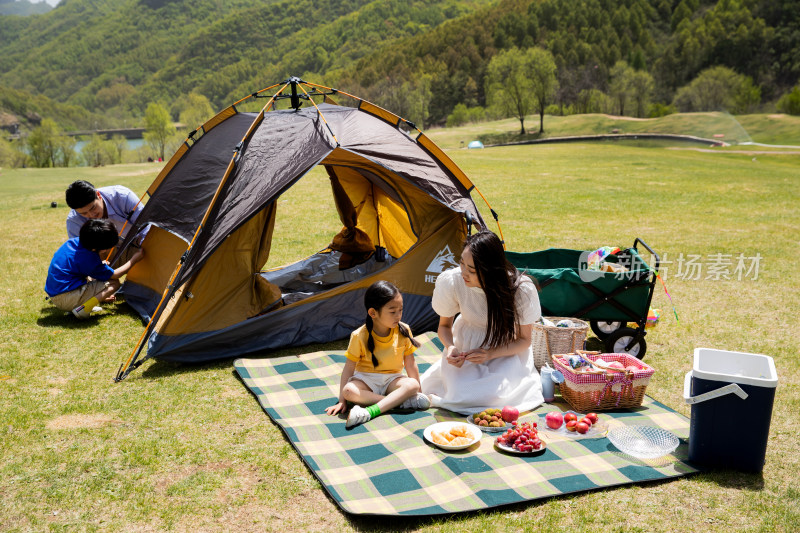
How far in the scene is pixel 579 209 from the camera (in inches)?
472

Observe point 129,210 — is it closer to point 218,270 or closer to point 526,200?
point 218,270

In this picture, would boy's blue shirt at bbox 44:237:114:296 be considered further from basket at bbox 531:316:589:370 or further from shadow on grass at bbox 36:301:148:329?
basket at bbox 531:316:589:370

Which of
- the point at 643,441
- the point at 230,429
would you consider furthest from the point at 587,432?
the point at 230,429

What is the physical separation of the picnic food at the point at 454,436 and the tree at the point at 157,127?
6664 cm

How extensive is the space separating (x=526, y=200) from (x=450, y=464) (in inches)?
402

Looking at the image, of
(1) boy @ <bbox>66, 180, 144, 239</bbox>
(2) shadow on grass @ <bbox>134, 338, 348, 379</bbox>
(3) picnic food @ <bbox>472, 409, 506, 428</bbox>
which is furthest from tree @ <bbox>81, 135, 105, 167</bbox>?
(3) picnic food @ <bbox>472, 409, 506, 428</bbox>

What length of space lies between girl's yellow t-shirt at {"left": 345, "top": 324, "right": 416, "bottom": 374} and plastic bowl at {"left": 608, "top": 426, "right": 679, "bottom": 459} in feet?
4.46

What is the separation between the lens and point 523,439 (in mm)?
3508

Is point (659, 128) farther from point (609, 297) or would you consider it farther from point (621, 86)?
point (609, 297)

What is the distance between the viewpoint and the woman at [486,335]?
3.88 m

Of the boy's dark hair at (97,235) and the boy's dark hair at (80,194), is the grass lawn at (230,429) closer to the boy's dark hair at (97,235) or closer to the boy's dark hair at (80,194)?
the boy's dark hair at (97,235)

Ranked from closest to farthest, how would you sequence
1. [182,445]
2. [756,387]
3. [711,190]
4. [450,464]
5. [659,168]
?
[756,387], [450,464], [182,445], [711,190], [659,168]

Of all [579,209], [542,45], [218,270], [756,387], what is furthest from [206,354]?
[542,45]

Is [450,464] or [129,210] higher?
[129,210]
